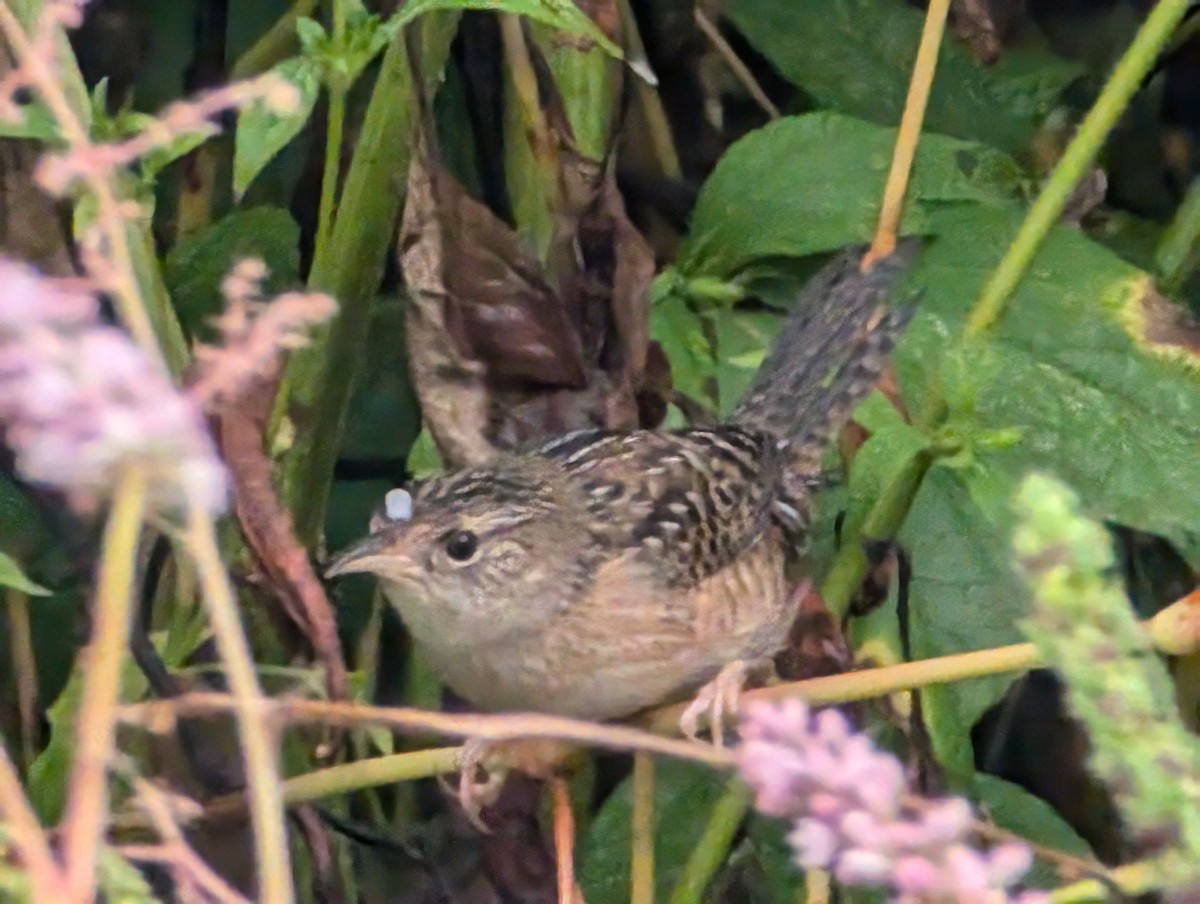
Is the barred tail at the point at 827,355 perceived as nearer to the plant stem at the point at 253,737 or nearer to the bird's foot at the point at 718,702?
the bird's foot at the point at 718,702

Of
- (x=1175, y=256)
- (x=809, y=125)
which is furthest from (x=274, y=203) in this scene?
(x=1175, y=256)

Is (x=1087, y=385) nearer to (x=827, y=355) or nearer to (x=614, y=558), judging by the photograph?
(x=827, y=355)

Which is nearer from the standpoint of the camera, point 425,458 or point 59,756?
point 59,756

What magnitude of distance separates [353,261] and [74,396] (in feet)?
3.41

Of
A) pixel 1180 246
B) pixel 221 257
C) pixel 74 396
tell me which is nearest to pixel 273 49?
pixel 221 257

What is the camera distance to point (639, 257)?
1.57 meters

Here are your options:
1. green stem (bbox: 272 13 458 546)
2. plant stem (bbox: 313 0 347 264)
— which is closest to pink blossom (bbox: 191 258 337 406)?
plant stem (bbox: 313 0 347 264)

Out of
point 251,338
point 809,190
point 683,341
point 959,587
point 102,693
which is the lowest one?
point 959,587

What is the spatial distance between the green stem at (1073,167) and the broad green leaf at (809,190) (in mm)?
245

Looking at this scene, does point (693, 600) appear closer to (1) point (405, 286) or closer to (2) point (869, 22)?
(1) point (405, 286)

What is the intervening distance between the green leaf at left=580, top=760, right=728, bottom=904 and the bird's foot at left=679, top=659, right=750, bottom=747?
10 centimetres

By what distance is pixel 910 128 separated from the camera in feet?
5.08

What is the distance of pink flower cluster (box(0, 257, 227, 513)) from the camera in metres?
0.45

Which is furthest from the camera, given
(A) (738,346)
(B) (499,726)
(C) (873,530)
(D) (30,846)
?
(A) (738,346)
